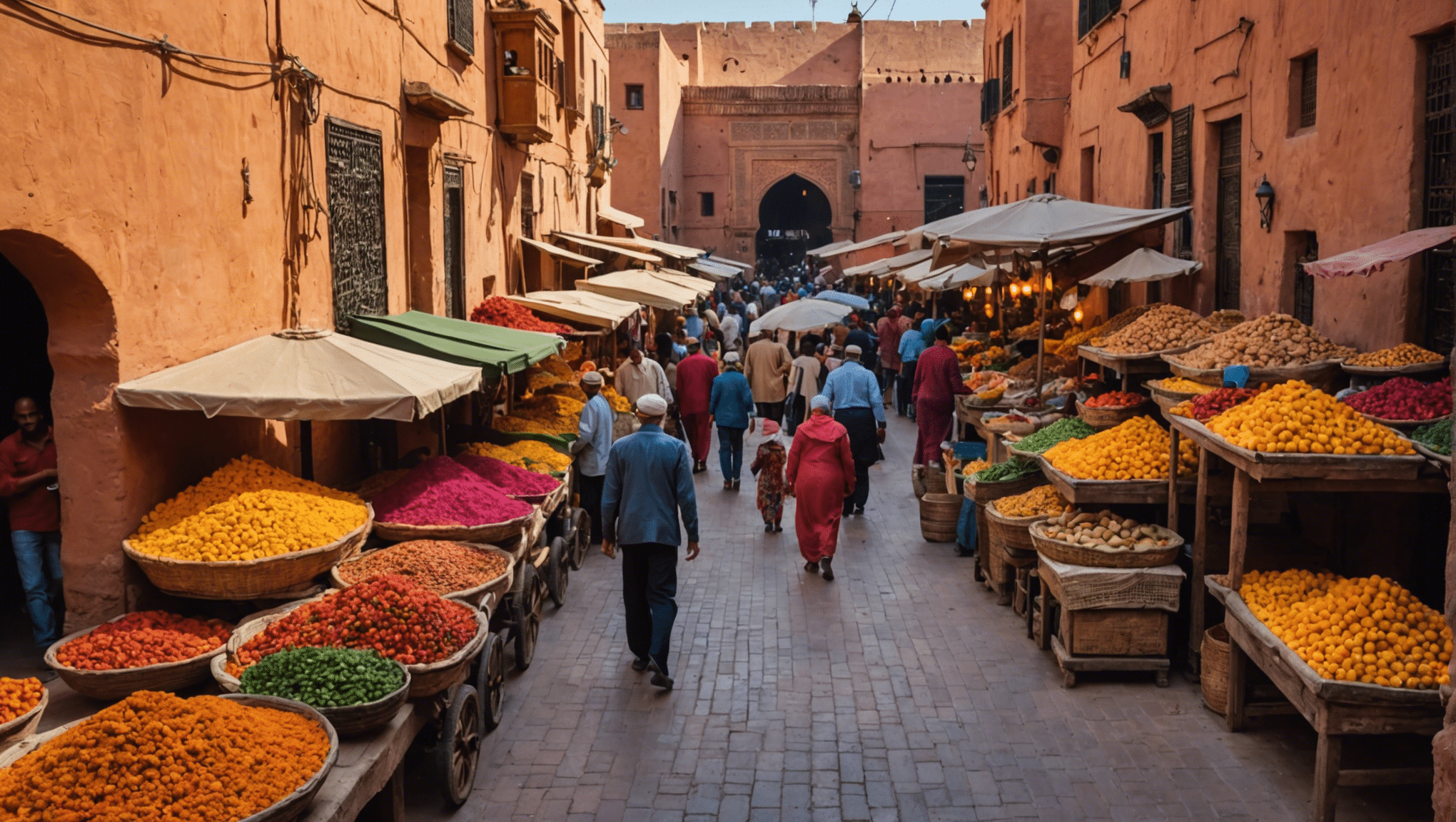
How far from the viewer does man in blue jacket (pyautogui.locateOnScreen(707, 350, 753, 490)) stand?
13227mm

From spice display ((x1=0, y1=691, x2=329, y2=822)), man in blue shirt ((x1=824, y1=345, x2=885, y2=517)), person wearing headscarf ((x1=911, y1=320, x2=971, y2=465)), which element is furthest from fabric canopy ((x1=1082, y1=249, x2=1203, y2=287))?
spice display ((x1=0, y1=691, x2=329, y2=822))

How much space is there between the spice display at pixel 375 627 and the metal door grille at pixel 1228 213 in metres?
8.66

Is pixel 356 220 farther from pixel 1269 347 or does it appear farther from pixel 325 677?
pixel 1269 347

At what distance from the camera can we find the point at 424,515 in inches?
293

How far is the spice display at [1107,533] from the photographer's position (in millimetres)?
7375

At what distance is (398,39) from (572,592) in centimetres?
507

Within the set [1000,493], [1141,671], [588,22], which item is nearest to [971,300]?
[588,22]

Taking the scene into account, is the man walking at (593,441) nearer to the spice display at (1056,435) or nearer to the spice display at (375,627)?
the spice display at (1056,435)

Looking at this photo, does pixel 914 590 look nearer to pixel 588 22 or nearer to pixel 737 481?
pixel 737 481

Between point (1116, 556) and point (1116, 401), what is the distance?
8.32 feet

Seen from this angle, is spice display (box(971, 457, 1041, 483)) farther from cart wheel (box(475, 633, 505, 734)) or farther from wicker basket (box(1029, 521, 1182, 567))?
cart wheel (box(475, 633, 505, 734))

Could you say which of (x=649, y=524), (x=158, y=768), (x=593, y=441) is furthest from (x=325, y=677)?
(x=593, y=441)

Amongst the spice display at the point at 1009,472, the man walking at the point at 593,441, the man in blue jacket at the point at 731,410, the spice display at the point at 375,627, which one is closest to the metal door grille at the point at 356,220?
the man walking at the point at 593,441

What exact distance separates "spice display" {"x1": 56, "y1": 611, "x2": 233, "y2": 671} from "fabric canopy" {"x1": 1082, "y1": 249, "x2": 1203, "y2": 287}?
9.33 m
